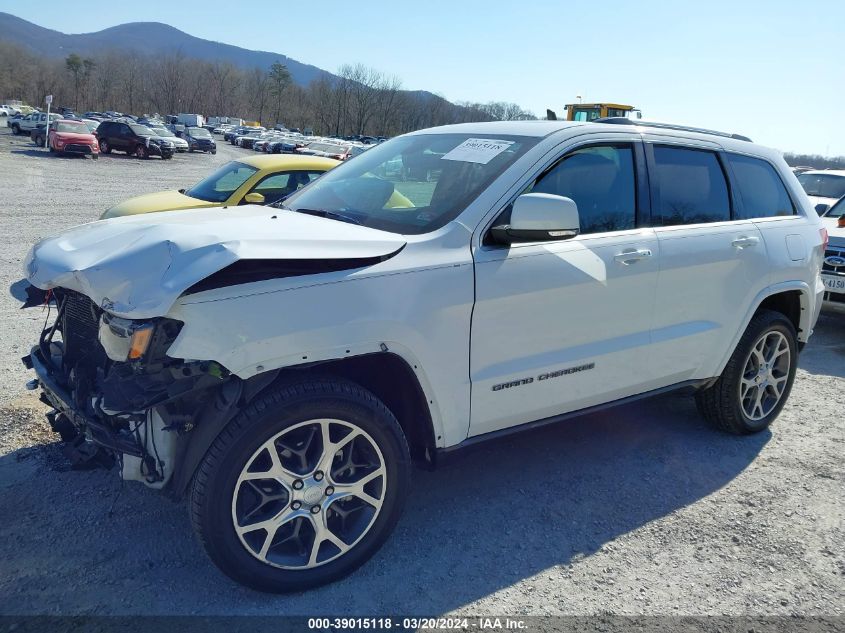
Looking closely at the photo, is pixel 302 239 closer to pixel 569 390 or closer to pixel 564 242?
pixel 564 242

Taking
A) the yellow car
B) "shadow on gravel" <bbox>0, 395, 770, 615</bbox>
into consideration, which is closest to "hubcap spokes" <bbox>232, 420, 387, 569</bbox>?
"shadow on gravel" <bbox>0, 395, 770, 615</bbox>

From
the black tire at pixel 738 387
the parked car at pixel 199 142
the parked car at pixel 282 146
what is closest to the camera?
the black tire at pixel 738 387

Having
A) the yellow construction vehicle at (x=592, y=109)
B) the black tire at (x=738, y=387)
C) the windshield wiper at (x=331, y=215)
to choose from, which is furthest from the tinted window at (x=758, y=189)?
the yellow construction vehicle at (x=592, y=109)

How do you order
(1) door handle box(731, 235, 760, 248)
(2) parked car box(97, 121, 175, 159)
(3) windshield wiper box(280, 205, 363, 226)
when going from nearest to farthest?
(3) windshield wiper box(280, 205, 363, 226), (1) door handle box(731, 235, 760, 248), (2) parked car box(97, 121, 175, 159)

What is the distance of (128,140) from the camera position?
115ft

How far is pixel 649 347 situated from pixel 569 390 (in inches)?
24.6

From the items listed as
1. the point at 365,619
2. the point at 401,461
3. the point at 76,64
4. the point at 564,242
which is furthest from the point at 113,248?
the point at 76,64

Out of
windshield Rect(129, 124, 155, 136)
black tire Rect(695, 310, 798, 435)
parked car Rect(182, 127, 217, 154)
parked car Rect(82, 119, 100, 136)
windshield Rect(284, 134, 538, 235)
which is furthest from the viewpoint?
parked car Rect(182, 127, 217, 154)

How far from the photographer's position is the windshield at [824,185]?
12.8 meters

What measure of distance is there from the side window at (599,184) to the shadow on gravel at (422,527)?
59.2 inches

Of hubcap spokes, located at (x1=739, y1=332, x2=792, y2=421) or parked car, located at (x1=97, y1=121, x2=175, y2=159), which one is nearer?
hubcap spokes, located at (x1=739, y1=332, x2=792, y2=421)

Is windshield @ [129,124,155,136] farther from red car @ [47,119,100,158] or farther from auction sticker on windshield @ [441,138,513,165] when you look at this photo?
auction sticker on windshield @ [441,138,513,165]

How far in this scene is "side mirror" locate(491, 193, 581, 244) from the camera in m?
2.95

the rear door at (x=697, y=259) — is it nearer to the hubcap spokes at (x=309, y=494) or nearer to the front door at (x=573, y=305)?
the front door at (x=573, y=305)
